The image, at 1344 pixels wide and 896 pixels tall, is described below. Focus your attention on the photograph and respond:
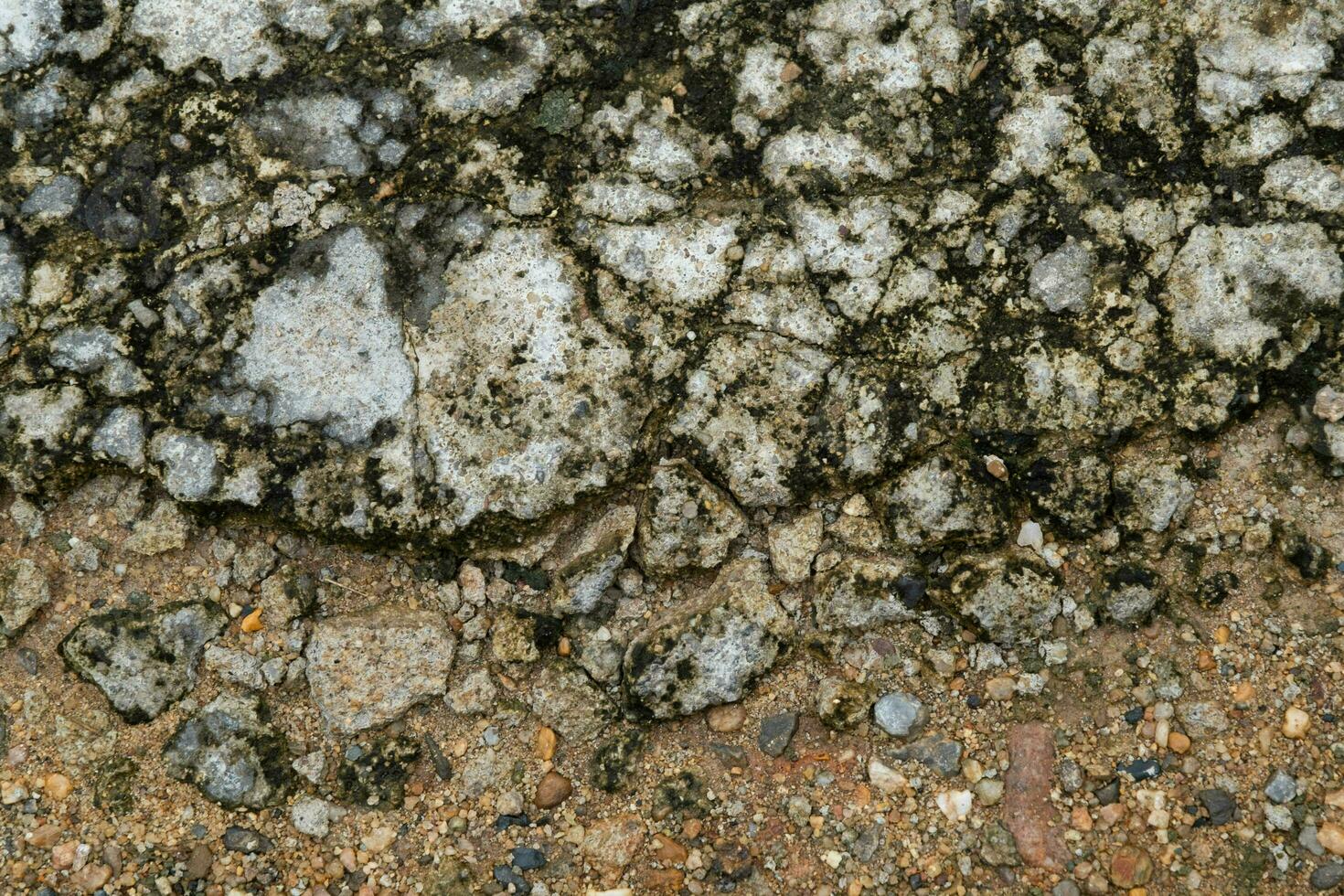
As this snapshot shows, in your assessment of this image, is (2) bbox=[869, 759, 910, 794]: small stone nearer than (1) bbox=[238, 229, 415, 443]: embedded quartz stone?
Yes

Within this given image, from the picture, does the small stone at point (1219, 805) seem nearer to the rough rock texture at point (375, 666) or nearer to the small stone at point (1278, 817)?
the small stone at point (1278, 817)

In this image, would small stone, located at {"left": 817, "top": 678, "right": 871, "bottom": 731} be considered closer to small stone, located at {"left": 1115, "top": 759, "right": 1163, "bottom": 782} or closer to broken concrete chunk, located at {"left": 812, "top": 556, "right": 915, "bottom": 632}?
broken concrete chunk, located at {"left": 812, "top": 556, "right": 915, "bottom": 632}

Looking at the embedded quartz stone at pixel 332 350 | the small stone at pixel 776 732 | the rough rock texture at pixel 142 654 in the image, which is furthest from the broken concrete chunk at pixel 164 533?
the small stone at pixel 776 732

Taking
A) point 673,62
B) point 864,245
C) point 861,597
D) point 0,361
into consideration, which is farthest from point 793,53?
point 0,361

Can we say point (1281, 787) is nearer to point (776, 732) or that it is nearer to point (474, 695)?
point (776, 732)

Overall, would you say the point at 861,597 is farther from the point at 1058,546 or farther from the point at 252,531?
the point at 252,531

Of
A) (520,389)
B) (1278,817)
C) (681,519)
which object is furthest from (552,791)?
(1278,817)

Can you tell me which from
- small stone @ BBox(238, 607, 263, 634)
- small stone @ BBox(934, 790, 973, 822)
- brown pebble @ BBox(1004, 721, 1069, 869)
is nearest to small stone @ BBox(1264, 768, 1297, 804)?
brown pebble @ BBox(1004, 721, 1069, 869)
